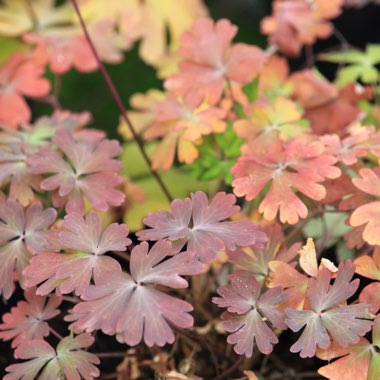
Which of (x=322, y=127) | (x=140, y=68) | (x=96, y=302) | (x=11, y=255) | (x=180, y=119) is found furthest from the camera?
(x=140, y=68)

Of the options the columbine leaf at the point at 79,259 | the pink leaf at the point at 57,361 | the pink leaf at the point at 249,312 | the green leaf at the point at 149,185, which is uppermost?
the columbine leaf at the point at 79,259

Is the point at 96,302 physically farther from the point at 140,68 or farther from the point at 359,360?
the point at 140,68

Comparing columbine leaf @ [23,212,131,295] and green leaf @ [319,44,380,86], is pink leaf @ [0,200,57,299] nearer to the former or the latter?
columbine leaf @ [23,212,131,295]

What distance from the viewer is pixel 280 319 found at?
645 millimetres

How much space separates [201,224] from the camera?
2.21 ft

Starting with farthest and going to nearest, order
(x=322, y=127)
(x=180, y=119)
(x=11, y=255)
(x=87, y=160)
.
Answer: (x=322, y=127), (x=180, y=119), (x=87, y=160), (x=11, y=255)

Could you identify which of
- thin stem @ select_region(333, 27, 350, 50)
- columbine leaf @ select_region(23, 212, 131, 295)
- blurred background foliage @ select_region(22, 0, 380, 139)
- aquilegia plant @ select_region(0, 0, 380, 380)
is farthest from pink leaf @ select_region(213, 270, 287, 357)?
blurred background foliage @ select_region(22, 0, 380, 139)

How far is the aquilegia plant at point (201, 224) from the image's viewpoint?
2.06 feet

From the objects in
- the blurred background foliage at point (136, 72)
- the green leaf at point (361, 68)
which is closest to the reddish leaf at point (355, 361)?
the green leaf at point (361, 68)

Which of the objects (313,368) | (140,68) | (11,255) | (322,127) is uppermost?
(11,255)

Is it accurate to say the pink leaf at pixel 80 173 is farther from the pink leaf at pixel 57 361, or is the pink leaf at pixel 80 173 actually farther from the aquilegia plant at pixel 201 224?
the pink leaf at pixel 57 361

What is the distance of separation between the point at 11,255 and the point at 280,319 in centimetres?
33

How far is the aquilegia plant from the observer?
626 mm

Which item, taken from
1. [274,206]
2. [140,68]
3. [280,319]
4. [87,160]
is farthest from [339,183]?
[140,68]
